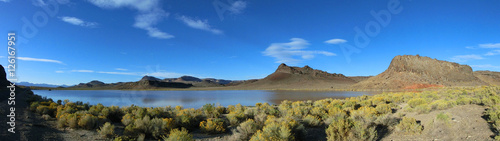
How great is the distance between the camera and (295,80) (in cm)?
12006

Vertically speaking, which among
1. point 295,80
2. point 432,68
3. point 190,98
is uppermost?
point 432,68

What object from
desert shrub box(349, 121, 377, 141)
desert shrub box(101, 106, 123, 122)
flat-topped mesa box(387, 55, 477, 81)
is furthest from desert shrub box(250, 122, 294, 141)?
flat-topped mesa box(387, 55, 477, 81)

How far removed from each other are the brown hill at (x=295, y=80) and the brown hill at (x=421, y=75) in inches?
1246

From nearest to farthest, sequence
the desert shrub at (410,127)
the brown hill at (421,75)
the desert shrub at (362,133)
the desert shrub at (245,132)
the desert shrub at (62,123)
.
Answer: the desert shrub at (362,133)
the desert shrub at (410,127)
the desert shrub at (245,132)
the desert shrub at (62,123)
the brown hill at (421,75)

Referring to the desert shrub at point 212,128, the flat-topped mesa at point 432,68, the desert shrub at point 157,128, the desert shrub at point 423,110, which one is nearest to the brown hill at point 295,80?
the flat-topped mesa at point 432,68

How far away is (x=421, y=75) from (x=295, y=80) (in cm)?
6215

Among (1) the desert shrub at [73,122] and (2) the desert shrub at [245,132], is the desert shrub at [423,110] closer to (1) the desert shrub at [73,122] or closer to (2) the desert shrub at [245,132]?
(2) the desert shrub at [245,132]

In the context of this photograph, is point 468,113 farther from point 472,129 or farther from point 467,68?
point 467,68

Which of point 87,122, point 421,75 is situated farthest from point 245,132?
point 421,75

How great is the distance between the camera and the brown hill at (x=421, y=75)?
189 ft

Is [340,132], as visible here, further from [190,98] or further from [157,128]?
[190,98]

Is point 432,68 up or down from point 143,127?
up

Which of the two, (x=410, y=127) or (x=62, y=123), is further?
(x=62, y=123)

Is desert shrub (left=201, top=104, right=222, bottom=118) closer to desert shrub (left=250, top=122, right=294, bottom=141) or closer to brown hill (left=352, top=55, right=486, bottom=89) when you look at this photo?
desert shrub (left=250, top=122, right=294, bottom=141)
